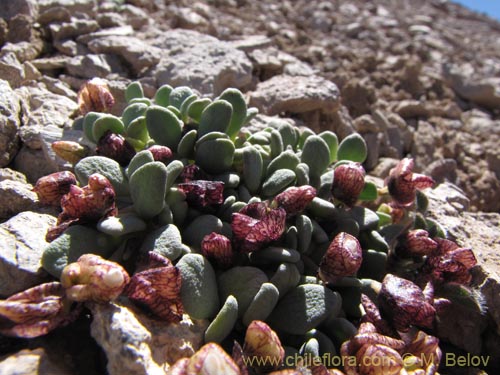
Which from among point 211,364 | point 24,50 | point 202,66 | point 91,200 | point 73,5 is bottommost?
point 211,364

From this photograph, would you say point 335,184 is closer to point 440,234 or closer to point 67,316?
point 440,234

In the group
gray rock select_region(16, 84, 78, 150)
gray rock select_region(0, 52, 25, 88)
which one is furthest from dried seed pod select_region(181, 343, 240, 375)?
gray rock select_region(0, 52, 25, 88)

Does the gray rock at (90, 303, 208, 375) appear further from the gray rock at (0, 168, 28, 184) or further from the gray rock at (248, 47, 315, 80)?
the gray rock at (248, 47, 315, 80)

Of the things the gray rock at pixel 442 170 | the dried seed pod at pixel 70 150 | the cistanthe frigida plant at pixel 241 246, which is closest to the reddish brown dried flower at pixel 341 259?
the cistanthe frigida plant at pixel 241 246

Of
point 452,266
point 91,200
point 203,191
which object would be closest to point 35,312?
point 91,200

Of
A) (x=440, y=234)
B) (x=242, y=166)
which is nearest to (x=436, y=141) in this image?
(x=440, y=234)

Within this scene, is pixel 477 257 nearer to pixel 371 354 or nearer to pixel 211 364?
pixel 371 354

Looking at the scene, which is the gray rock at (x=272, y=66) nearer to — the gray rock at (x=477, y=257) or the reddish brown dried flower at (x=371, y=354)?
the gray rock at (x=477, y=257)
